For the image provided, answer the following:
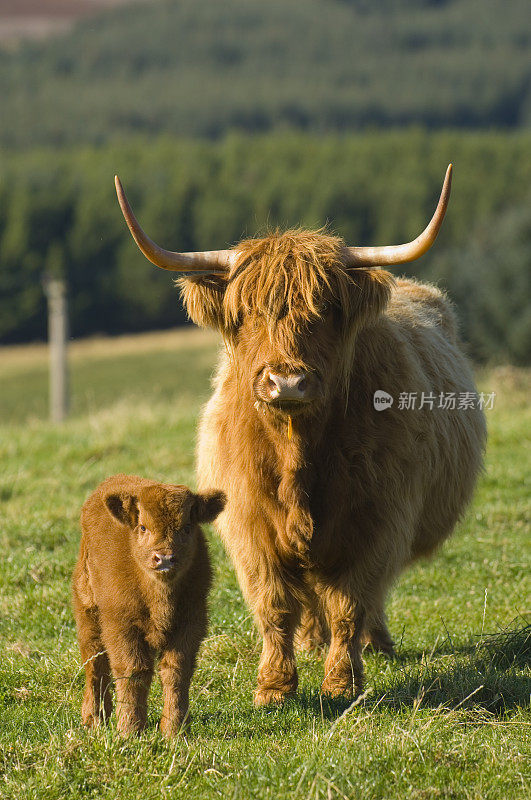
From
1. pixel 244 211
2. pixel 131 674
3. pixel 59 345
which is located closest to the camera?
pixel 131 674

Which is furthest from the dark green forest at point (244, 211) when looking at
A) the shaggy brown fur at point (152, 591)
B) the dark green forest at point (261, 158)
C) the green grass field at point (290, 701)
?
the shaggy brown fur at point (152, 591)

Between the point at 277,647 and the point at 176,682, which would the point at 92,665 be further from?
the point at 277,647

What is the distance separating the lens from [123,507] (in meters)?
3.84

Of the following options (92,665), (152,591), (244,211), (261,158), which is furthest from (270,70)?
(152,591)

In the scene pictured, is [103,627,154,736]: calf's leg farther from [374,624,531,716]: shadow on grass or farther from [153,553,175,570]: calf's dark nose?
[374,624,531,716]: shadow on grass

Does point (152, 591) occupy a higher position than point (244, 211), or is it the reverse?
point (244, 211)

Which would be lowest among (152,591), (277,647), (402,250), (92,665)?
(277,647)

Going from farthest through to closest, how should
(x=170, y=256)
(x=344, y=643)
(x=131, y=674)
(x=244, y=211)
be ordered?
(x=244, y=211) < (x=344, y=643) < (x=170, y=256) < (x=131, y=674)

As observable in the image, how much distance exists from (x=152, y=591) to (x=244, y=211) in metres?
58.2

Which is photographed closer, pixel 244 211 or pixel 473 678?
pixel 473 678

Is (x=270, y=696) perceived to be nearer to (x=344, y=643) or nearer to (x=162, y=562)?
(x=344, y=643)

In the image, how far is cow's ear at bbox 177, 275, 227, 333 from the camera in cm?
457

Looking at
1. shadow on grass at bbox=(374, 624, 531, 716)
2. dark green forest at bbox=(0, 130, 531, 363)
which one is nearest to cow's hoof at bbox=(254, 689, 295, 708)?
shadow on grass at bbox=(374, 624, 531, 716)

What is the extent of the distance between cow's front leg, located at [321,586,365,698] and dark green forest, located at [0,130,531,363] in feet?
123
